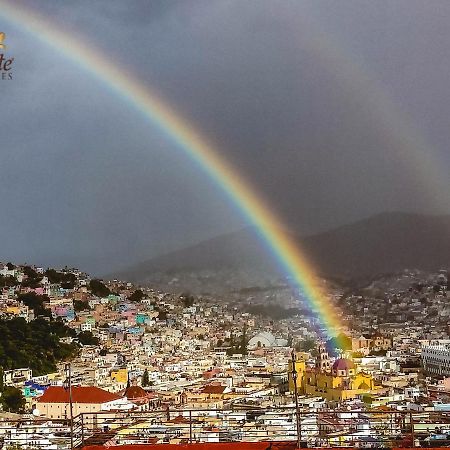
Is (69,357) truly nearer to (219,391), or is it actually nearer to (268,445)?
(219,391)

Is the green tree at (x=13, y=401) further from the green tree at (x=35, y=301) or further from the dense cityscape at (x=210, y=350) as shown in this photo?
the green tree at (x=35, y=301)

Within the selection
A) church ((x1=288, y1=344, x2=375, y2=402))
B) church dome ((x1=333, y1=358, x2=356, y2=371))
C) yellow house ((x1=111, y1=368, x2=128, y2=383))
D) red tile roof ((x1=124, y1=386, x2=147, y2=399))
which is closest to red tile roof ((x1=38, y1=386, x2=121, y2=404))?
red tile roof ((x1=124, y1=386, x2=147, y2=399))

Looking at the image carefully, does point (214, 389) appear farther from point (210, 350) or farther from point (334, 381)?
point (210, 350)

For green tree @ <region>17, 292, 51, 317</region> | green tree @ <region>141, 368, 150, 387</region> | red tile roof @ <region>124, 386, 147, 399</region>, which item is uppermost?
green tree @ <region>17, 292, 51, 317</region>

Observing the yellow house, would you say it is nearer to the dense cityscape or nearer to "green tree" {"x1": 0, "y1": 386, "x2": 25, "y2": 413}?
the dense cityscape

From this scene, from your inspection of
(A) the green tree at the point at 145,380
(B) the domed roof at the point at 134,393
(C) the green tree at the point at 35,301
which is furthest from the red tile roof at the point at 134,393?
(C) the green tree at the point at 35,301

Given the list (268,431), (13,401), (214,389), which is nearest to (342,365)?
(214,389)
